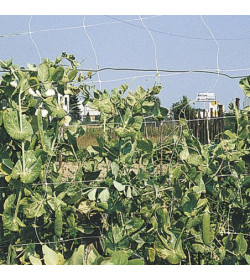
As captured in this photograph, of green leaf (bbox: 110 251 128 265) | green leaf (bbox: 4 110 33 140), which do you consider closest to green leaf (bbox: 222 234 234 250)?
green leaf (bbox: 110 251 128 265)

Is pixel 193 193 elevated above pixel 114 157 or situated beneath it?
situated beneath

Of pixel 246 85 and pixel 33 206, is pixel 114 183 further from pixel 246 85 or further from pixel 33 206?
pixel 246 85

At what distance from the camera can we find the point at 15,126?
1377 mm

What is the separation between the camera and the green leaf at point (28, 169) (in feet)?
4.43

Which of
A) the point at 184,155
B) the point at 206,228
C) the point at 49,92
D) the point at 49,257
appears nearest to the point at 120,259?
the point at 49,257

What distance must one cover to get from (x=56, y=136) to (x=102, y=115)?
0.22 metres

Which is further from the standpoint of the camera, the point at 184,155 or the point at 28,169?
the point at 184,155

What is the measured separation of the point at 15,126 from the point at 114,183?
42cm

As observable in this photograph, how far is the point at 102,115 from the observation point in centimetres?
162

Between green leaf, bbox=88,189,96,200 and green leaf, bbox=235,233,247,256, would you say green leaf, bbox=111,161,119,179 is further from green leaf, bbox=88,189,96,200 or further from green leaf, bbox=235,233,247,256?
green leaf, bbox=235,233,247,256

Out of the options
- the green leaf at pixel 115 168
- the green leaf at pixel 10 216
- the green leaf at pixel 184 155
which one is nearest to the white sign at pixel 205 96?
the green leaf at pixel 184 155

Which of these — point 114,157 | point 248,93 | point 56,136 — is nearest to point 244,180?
point 248,93

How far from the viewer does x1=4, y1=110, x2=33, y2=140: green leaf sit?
4.46 ft

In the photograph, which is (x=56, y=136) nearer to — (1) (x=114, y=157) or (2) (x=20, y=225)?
(1) (x=114, y=157)
